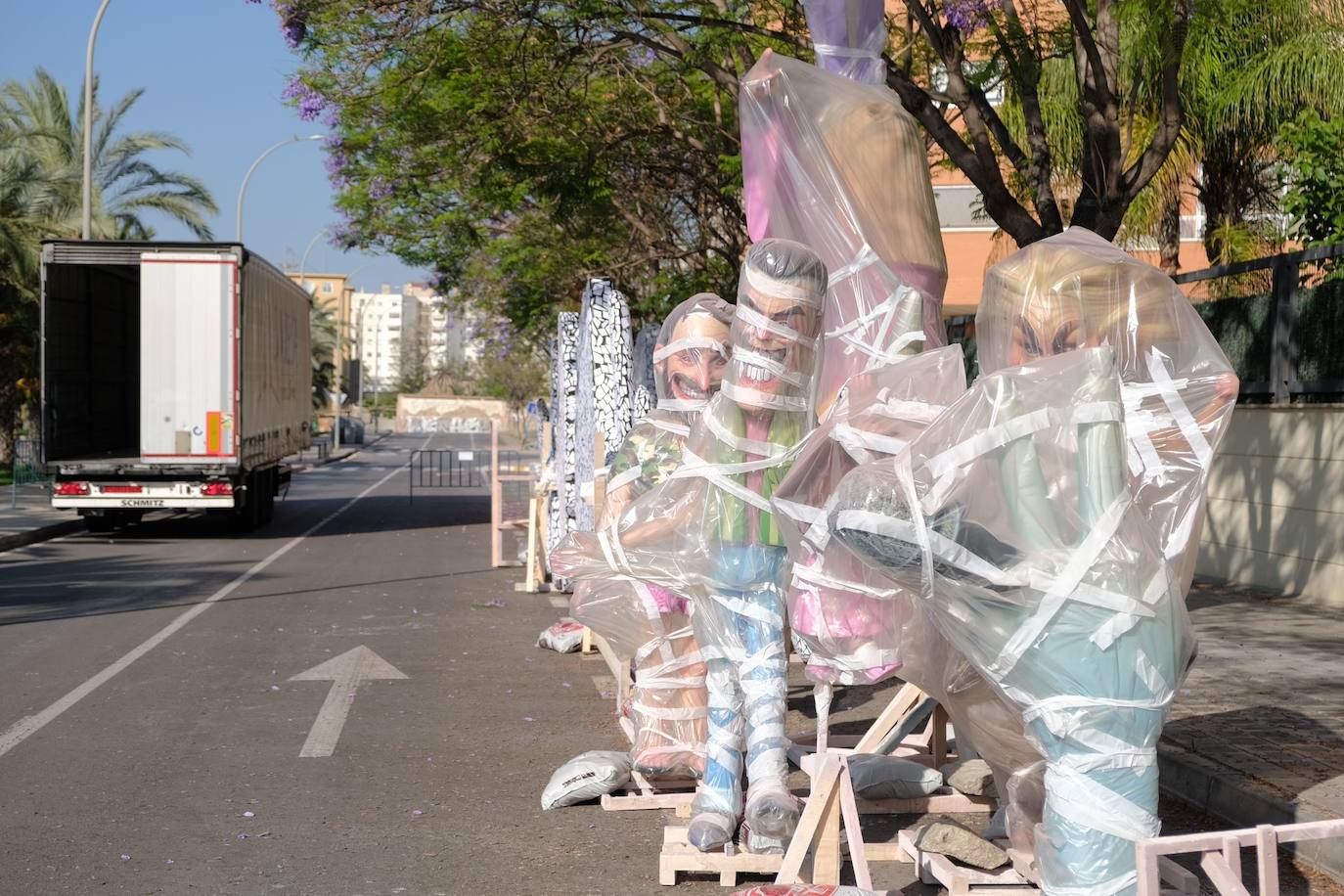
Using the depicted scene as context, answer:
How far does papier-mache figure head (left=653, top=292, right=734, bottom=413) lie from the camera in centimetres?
593

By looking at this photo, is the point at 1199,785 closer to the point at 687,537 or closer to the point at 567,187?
the point at 687,537

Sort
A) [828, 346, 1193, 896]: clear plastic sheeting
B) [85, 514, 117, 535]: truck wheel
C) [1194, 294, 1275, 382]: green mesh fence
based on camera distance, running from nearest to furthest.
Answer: [828, 346, 1193, 896]: clear plastic sheeting
[1194, 294, 1275, 382]: green mesh fence
[85, 514, 117, 535]: truck wheel

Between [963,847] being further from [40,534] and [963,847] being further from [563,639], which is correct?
[40,534]

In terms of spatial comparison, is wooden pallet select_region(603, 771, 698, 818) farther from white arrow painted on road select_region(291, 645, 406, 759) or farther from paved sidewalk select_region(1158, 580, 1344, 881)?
paved sidewalk select_region(1158, 580, 1344, 881)

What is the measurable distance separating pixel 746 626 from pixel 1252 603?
24.7ft

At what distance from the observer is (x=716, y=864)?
5008 millimetres

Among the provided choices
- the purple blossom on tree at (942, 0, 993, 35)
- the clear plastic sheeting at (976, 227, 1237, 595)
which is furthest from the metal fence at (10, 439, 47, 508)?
the clear plastic sheeting at (976, 227, 1237, 595)

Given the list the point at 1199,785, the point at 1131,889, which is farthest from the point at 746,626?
the point at 1199,785

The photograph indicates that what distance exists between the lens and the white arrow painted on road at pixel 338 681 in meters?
7.31

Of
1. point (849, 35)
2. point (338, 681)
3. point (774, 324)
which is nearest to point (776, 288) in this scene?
point (774, 324)

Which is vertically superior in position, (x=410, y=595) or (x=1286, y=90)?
(x=1286, y=90)

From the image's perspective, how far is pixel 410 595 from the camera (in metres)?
13.3

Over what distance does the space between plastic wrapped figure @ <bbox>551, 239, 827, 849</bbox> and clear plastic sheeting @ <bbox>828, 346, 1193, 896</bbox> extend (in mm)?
1445

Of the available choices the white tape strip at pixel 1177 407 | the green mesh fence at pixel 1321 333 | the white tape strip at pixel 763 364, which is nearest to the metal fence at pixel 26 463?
the green mesh fence at pixel 1321 333
